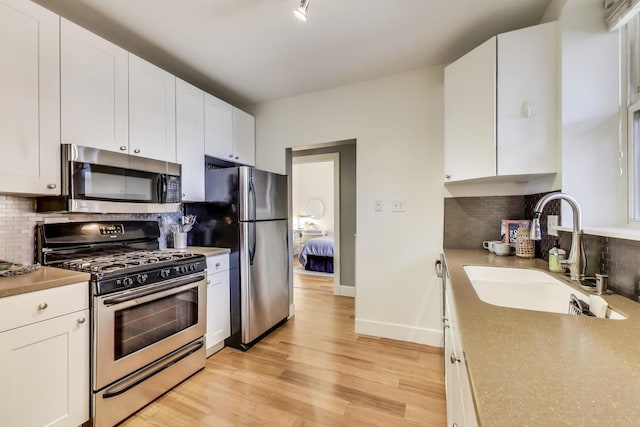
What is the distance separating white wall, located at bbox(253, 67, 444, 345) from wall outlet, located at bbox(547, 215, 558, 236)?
0.79m

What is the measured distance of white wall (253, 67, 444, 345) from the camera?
2.38 meters

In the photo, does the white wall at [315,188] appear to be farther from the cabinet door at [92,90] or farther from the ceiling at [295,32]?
the cabinet door at [92,90]

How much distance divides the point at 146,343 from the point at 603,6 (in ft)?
10.4

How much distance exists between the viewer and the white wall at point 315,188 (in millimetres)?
7320

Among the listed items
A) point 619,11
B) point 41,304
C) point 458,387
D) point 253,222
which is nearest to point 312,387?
point 458,387

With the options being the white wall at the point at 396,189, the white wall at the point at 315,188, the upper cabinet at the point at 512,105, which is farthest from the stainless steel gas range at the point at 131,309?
the white wall at the point at 315,188

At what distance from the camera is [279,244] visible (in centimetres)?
276

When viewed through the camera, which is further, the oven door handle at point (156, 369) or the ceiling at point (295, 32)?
the ceiling at point (295, 32)

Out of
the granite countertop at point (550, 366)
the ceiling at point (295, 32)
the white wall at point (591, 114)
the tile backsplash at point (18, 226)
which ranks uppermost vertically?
the ceiling at point (295, 32)

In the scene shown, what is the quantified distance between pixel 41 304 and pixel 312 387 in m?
1.58

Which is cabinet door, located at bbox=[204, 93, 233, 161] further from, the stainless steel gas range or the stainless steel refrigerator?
the stainless steel gas range

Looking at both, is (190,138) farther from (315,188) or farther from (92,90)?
(315,188)

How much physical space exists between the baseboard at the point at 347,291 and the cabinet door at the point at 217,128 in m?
2.36

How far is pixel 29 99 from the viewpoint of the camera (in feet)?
4.64
